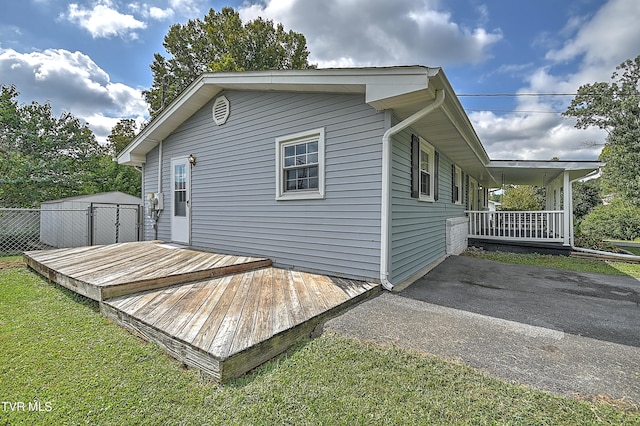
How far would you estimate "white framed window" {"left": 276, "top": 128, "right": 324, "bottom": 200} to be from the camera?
4496mm

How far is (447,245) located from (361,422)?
659cm

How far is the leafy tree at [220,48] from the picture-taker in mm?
16828

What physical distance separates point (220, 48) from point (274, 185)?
1627cm

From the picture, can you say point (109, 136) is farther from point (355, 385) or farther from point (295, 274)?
point (355, 385)

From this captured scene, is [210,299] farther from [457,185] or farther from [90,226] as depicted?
[457,185]

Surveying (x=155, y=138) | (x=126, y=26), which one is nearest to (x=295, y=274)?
(x=155, y=138)

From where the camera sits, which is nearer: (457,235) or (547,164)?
(547,164)

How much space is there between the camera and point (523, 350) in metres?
2.31

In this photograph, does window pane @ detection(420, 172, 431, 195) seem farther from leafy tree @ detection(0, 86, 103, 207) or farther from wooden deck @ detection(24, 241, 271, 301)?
leafy tree @ detection(0, 86, 103, 207)

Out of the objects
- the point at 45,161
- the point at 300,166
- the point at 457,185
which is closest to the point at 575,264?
the point at 457,185

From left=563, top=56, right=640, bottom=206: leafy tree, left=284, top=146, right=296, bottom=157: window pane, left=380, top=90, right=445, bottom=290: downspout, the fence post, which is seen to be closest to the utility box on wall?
left=380, top=90, right=445, bottom=290: downspout

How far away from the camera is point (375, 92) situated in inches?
143

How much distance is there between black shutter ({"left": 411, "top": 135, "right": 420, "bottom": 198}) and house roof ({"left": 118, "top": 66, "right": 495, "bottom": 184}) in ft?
0.81

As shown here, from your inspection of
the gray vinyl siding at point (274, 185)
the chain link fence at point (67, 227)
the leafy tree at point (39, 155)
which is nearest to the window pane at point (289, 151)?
the gray vinyl siding at point (274, 185)
